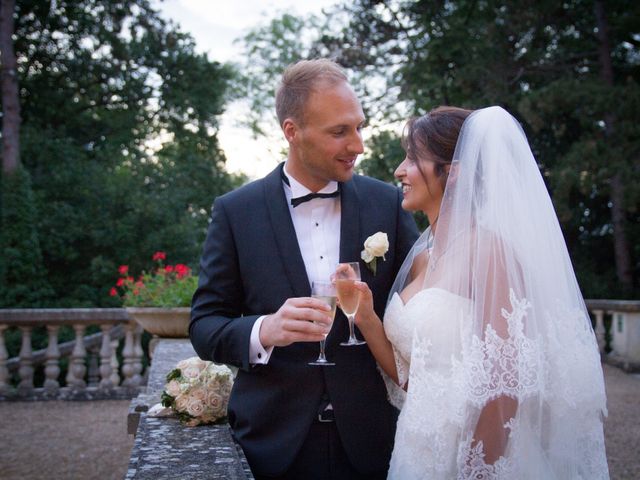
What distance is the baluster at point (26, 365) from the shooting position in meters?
9.55

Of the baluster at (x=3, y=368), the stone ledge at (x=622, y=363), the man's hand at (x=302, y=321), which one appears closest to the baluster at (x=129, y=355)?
the baluster at (x=3, y=368)

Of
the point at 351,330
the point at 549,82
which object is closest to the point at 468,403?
the point at 351,330

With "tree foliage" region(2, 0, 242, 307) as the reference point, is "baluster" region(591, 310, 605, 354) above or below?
below

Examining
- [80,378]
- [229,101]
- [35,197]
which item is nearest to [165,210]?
[35,197]

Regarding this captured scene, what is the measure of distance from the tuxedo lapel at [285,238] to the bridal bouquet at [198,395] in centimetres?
65

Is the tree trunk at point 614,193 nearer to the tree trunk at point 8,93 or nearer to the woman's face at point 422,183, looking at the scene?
the tree trunk at point 8,93

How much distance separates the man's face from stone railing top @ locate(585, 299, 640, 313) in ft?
34.9

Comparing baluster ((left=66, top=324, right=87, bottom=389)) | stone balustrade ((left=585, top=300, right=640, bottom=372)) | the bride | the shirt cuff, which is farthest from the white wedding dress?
stone balustrade ((left=585, top=300, right=640, bottom=372))

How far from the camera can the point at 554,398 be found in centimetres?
262

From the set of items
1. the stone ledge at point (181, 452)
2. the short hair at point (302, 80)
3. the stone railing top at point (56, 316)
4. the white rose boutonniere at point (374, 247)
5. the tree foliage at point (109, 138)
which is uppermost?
the tree foliage at point (109, 138)

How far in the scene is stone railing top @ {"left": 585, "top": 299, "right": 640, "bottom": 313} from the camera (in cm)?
1220

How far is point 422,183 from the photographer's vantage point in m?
2.94

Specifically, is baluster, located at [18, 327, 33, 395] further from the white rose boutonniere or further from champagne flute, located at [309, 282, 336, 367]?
champagne flute, located at [309, 282, 336, 367]

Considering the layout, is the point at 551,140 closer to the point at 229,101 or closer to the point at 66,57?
the point at 66,57
